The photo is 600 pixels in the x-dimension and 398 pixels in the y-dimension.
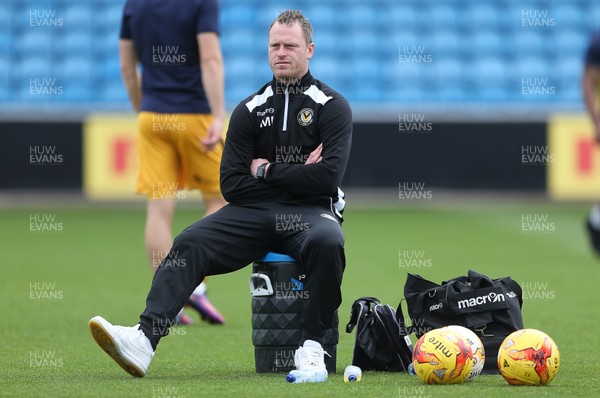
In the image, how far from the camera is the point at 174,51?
25.7ft

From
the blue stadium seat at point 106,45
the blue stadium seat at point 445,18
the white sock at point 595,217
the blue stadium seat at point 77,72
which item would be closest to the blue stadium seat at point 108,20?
the blue stadium seat at point 106,45

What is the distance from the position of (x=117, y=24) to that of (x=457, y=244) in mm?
10162

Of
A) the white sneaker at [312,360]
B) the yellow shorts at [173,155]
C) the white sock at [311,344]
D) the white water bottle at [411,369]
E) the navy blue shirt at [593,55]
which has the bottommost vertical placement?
the white water bottle at [411,369]

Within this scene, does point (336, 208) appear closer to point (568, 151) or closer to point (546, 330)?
point (546, 330)

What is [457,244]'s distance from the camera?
43.4 feet

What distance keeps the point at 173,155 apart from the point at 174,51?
0.68 metres

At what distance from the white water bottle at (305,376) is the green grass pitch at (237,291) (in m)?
0.06

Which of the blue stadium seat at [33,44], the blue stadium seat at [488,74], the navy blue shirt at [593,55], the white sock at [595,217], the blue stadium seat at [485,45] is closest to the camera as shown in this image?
the navy blue shirt at [593,55]

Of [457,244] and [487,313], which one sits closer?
[487,313]

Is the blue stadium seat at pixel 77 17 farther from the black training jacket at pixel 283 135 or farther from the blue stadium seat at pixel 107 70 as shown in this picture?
the black training jacket at pixel 283 135

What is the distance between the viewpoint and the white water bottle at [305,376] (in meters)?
5.36

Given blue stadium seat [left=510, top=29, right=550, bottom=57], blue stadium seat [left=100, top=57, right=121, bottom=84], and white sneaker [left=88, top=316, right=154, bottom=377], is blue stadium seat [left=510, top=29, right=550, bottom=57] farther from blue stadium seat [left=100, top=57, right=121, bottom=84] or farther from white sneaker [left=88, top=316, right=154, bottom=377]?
white sneaker [left=88, top=316, right=154, bottom=377]

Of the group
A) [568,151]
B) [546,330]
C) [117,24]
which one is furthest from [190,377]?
[117,24]

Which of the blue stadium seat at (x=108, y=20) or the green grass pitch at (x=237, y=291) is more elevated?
the blue stadium seat at (x=108, y=20)
